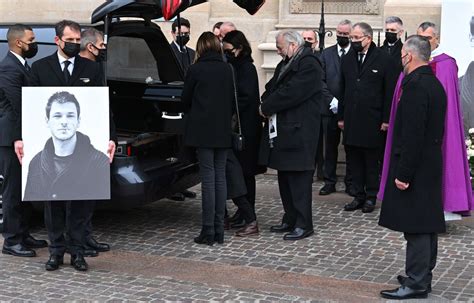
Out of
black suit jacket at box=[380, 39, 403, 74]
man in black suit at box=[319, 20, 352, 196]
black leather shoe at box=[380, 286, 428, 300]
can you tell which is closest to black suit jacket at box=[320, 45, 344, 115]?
man in black suit at box=[319, 20, 352, 196]

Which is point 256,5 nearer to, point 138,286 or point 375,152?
point 375,152

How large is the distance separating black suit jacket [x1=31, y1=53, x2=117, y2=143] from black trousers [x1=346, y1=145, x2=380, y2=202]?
10.1 ft

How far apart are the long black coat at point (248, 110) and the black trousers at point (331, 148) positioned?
1.92 m

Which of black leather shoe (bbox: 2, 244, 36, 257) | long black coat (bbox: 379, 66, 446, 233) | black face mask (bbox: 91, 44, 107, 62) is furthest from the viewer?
black face mask (bbox: 91, 44, 107, 62)

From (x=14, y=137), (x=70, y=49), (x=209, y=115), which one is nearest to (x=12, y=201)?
(x=14, y=137)

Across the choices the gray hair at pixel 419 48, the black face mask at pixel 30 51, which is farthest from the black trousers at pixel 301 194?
the black face mask at pixel 30 51

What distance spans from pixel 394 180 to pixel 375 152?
288 centimetres

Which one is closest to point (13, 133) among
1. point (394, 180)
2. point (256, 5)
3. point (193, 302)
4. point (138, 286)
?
point (138, 286)

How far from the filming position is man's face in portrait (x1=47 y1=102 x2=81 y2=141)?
21.1 feet

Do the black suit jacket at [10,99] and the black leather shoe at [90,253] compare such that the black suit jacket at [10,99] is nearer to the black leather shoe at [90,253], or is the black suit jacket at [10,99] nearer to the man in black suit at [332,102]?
the black leather shoe at [90,253]

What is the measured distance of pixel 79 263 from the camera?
668 cm

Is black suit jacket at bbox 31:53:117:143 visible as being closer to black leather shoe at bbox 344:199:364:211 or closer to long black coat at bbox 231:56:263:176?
long black coat at bbox 231:56:263:176

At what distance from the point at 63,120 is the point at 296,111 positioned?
208 centimetres

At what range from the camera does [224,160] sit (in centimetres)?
749
